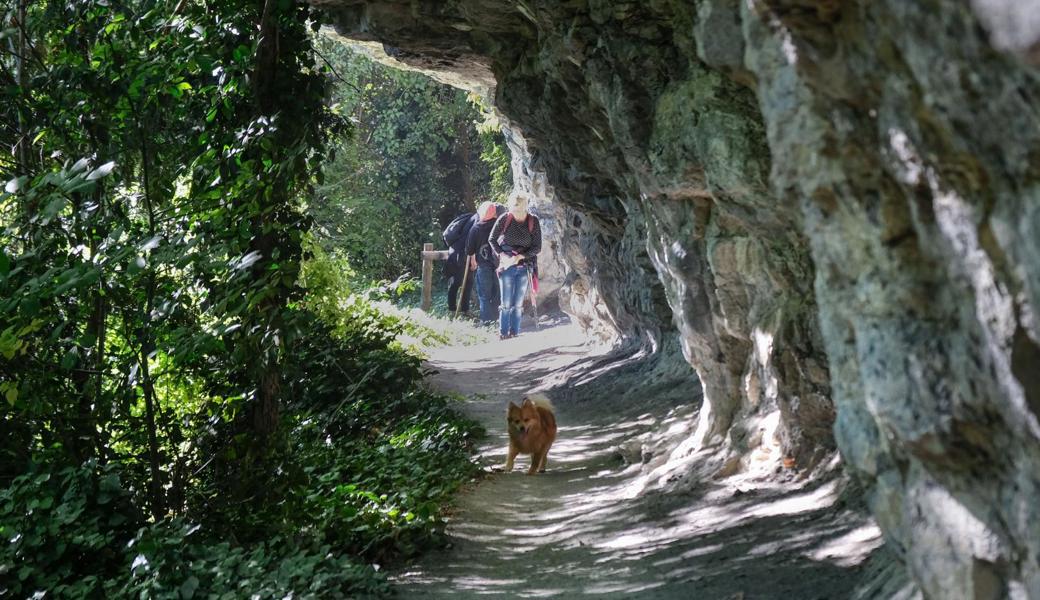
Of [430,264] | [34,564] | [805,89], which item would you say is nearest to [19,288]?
[34,564]

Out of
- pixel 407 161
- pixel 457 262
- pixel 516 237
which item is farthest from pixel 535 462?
pixel 407 161

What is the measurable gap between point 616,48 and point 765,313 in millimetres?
2233

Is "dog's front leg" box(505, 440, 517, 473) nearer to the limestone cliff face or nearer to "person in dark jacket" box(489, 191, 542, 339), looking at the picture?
the limestone cliff face

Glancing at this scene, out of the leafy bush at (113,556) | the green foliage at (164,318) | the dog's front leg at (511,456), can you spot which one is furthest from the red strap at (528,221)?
the leafy bush at (113,556)

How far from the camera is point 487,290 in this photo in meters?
25.1

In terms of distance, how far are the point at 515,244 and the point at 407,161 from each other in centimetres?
900

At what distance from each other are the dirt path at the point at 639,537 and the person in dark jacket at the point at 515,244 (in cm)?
1105

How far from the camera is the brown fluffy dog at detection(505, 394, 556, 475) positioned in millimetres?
9336

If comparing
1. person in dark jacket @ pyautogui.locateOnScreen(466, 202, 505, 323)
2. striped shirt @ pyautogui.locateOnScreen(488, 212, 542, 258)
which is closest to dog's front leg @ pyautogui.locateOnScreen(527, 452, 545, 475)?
striped shirt @ pyautogui.locateOnScreen(488, 212, 542, 258)

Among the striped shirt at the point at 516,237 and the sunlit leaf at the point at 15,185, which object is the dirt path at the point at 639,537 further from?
the striped shirt at the point at 516,237

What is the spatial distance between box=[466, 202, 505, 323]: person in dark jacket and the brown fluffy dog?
13.8 m

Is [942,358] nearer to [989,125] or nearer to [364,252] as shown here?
[989,125]

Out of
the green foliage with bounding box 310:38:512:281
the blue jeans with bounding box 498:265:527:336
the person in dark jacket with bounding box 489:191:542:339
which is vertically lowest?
the blue jeans with bounding box 498:265:527:336

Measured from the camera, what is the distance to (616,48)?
722cm
